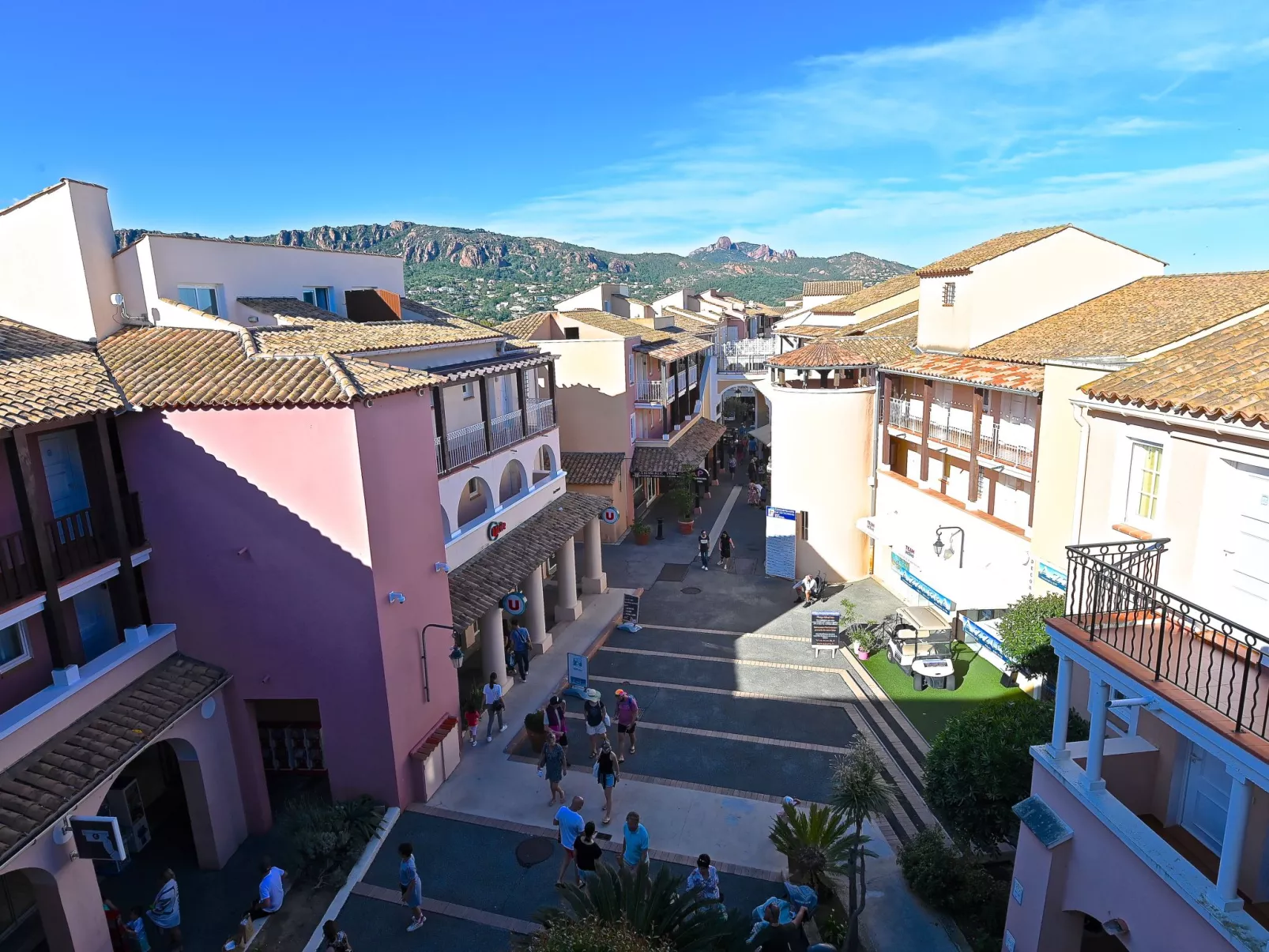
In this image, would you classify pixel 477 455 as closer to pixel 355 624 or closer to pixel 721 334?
pixel 355 624

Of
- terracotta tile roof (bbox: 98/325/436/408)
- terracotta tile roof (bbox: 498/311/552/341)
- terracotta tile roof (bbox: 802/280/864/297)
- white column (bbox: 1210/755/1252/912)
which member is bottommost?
white column (bbox: 1210/755/1252/912)

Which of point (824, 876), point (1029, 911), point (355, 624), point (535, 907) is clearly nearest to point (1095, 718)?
point (1029, 911)

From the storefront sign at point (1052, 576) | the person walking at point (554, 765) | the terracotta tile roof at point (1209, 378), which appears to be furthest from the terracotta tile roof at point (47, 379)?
the storefront sign at point (1052, 576)

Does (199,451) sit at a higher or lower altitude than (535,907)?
higher

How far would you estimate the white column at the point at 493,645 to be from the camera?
1872 centimetres

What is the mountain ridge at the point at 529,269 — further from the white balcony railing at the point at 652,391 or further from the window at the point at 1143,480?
the window at the point at 1143,480

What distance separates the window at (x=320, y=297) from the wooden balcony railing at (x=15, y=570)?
12957 mm

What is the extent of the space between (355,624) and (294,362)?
4.99m

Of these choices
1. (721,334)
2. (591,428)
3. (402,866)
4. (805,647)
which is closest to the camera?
(402,866)

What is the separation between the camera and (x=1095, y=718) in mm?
8961

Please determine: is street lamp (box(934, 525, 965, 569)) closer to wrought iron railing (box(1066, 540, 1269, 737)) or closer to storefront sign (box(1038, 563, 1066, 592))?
storefront sign (box(1038, 563, 1066, 592))

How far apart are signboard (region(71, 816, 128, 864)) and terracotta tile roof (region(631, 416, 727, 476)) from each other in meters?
25.4

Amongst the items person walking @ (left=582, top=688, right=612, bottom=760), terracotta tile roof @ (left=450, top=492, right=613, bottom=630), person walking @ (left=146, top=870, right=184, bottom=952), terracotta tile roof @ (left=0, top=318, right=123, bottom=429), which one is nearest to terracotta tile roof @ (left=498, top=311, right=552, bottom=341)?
terracotta tile roof @ (left=450, top=492, right=613, bottom=630)

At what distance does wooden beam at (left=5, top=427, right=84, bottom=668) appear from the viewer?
1091 cm
